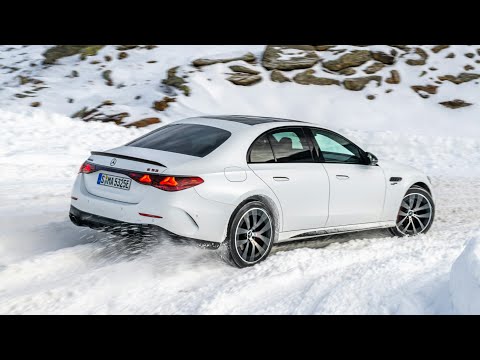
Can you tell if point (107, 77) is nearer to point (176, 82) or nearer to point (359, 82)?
point (176, 82)

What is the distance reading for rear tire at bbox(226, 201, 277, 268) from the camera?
20.7 ft

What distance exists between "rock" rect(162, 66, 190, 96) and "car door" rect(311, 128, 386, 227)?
12.4 metres

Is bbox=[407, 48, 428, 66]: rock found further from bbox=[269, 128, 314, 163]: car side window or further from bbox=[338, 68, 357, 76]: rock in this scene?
bbox=[269, 128, 314, 163]: car side window

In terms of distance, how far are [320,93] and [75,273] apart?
1489cm

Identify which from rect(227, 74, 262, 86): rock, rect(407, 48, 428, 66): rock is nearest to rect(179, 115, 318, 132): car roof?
rect(227, 74, 262, 86): rock

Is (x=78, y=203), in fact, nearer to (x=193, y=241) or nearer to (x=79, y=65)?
(x=193, y=241)

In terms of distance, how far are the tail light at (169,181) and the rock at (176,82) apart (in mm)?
13844

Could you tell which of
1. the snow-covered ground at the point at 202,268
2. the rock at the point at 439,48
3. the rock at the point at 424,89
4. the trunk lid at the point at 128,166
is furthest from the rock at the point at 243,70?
the trunk lid at the point at 128,166

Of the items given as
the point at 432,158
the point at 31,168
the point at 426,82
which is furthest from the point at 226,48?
the point at 31,168

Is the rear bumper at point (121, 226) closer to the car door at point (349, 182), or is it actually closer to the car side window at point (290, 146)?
the car side window at point (290, 146)

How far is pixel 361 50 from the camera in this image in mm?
22188

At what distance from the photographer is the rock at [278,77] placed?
20.6 m

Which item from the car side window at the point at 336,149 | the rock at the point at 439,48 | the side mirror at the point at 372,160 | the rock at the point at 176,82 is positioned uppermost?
the car side window at the point at 336,149

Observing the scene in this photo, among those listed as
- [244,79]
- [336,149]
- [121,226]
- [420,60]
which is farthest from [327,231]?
[420,60]
